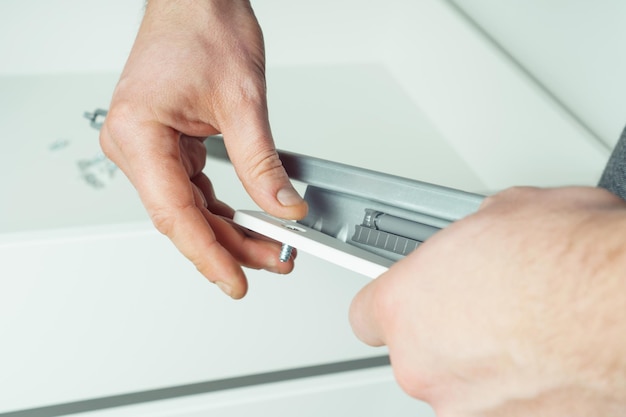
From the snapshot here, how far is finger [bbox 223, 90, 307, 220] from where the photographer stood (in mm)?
485

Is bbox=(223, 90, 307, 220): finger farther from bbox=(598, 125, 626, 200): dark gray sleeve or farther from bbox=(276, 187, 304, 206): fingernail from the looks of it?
bbox=(598, 125, 626, 200): dark gray sleeve

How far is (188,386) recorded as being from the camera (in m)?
0.68

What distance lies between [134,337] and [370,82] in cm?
52

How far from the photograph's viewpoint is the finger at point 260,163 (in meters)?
0.49

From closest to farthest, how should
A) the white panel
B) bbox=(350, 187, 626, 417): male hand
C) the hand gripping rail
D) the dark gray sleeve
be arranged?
bbox=(350, 187, 626, 417): male hand → the hand gripping rail → the dark gray sleeve → the white panel

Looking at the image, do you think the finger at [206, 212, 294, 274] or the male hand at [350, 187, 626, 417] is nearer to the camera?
the male hand at [350, 187, 626, 417]

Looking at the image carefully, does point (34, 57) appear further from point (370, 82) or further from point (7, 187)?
point (370, 82)

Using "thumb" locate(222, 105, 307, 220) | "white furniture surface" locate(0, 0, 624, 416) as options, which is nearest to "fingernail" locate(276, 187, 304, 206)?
"thumb" locate(222, 105, 307, 220)

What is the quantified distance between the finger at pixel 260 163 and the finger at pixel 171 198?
0.04 m

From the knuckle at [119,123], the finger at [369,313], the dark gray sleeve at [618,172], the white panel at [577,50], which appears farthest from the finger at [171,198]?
the white panel at [577,50]

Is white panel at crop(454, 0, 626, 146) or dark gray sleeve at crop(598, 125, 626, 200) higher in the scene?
white panel at crop(454, 0, 626, 146)

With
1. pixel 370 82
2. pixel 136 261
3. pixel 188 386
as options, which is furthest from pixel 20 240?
pixel 370 82

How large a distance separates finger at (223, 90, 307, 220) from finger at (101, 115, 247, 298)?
0.14 feet

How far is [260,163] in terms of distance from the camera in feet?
1.64
